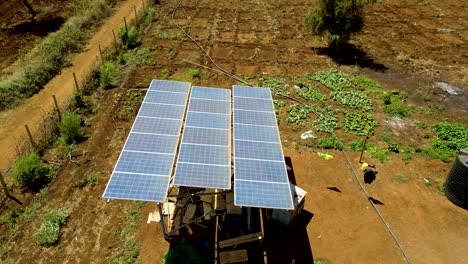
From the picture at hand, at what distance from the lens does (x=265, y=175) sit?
13.3 meters

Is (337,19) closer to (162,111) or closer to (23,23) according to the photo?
(162,111)

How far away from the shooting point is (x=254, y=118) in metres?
16.2

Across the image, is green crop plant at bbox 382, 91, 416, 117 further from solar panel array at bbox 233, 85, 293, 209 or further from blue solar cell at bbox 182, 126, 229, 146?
blue solar cell at bbox 182, 126, 229, 146

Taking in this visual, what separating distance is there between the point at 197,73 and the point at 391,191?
14.4 metres

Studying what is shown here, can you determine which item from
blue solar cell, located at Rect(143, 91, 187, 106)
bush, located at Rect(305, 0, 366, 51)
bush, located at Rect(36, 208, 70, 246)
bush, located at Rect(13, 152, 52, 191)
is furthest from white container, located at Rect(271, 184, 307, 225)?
bush, located at Rect(305, 0, 366, 51)

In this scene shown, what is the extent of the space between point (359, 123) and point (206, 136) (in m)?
10.3

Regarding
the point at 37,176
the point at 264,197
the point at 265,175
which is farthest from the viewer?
the point at 37,176

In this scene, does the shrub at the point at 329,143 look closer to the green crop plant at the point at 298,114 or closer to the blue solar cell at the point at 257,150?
the green crop plant at the point at 298,114

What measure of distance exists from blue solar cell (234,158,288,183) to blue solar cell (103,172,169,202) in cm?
275

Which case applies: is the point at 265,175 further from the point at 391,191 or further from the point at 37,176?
the point at 37,176

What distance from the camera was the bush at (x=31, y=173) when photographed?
52.6ft

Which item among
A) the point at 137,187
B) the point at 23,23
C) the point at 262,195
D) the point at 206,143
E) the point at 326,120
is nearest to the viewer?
the point at 137,187

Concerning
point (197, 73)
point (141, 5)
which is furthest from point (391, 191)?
point (141, 5)

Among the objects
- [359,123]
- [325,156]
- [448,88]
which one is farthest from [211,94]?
[448,88]
